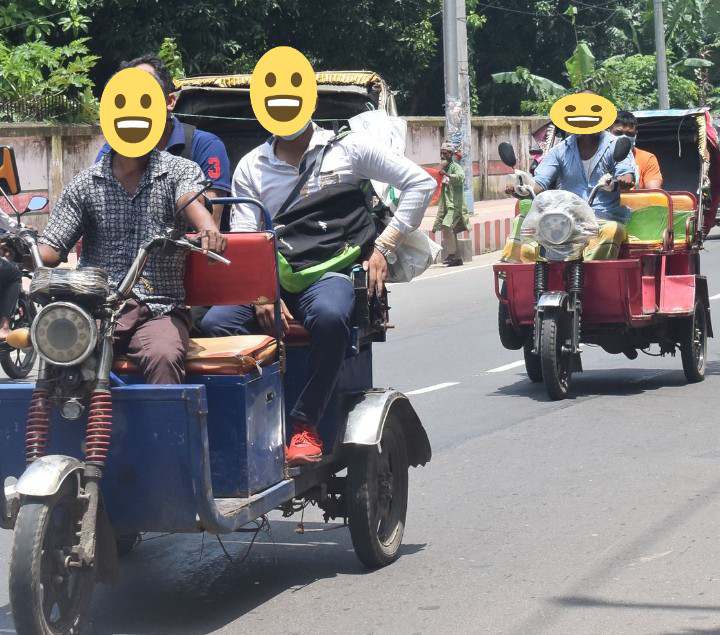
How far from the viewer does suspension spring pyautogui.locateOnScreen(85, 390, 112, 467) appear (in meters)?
4.34

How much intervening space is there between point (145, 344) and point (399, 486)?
5.28ft

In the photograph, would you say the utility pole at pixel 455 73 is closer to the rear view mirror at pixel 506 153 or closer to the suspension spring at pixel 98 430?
the rear view mirror at pixel 506 153

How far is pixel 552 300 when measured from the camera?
9688 millimetres

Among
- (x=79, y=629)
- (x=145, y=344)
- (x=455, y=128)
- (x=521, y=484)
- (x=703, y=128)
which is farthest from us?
(x=455, y=128)

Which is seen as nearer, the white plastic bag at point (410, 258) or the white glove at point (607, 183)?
the white plastic bag at point (410, 258)

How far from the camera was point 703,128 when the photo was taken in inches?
488

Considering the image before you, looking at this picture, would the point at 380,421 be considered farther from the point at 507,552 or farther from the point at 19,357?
the point at 19,357

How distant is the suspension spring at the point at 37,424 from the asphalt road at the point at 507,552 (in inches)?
31.2

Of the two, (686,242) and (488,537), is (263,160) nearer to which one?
(488,537)

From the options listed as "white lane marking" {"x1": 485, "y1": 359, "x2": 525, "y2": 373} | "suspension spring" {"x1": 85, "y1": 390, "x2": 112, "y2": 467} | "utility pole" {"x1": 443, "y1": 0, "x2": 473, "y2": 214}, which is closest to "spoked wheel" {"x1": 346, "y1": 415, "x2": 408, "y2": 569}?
"suspension spring" {"x1": 85, "y1": 390, "x2": 112, "y2": 467}

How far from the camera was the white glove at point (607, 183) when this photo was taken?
9.80 metres

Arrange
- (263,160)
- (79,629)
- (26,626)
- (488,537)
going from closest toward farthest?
(26,626), (79,629), (263,160), (488,537)

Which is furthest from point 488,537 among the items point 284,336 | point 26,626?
point 26,626

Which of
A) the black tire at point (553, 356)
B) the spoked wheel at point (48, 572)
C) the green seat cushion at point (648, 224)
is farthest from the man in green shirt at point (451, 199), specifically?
the spoked wheel at point (48, 572)
